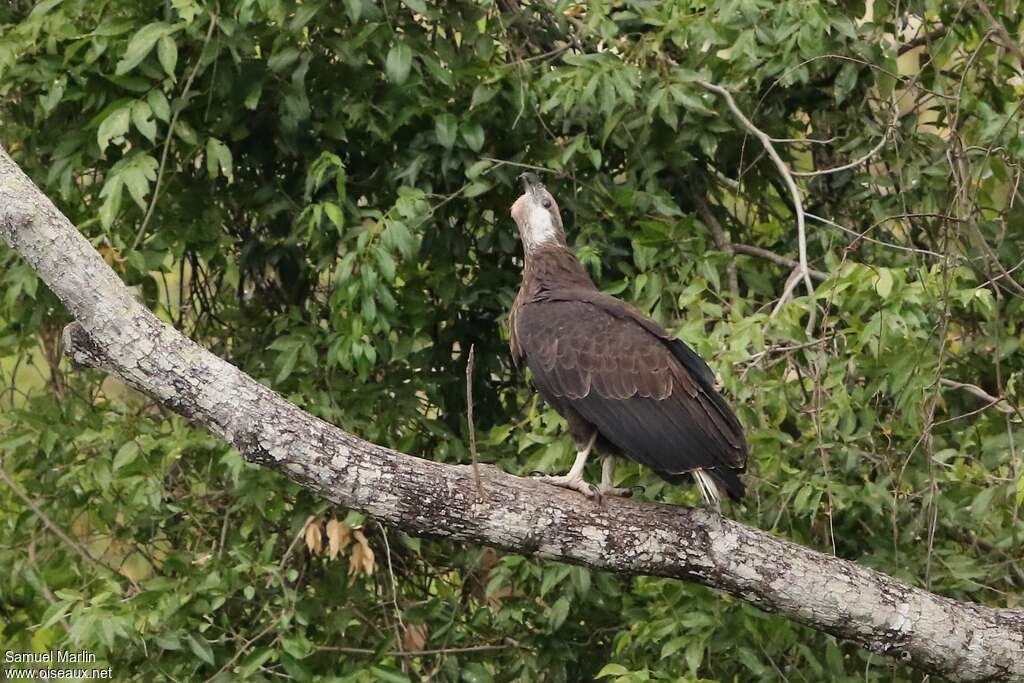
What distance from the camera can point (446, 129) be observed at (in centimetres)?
462

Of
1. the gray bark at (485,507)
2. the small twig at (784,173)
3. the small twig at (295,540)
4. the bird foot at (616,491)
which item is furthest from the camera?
the small twig at (295,540)

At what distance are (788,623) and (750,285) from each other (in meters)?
1.29

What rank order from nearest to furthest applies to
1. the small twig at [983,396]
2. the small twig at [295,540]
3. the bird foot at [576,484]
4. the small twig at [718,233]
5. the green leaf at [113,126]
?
the bird foot at [576,484] < the small twig at [983,396] < the green leaf at [113,126] < the small twig at [295,540] < the small twig at [718,233]

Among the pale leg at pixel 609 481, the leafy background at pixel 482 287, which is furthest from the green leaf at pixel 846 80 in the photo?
the pale leg at pixel 609 481

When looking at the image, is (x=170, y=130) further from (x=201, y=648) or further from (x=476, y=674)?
(x=476, y=674)

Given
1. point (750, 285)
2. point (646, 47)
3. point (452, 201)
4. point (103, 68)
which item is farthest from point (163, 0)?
point (750, 285)

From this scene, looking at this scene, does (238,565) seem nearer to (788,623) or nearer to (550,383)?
(550,383)

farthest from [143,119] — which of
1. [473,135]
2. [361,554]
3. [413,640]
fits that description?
[413,640]

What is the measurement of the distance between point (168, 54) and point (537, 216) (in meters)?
1.34

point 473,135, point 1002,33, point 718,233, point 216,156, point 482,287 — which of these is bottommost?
point 482,287

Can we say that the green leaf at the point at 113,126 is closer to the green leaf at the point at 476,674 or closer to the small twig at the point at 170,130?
the small twig at the point at 170,130

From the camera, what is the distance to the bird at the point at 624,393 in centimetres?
381

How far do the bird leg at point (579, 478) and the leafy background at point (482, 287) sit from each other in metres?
0.23

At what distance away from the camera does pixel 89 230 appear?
4.84 m
